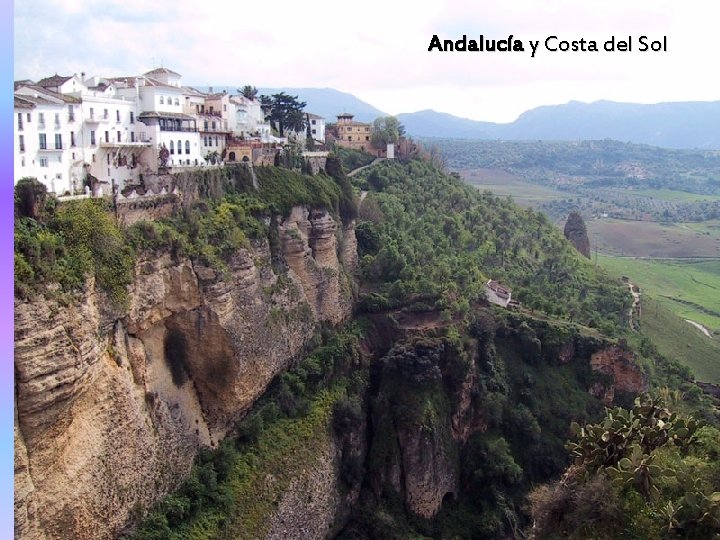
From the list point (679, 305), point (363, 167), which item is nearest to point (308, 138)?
point (363, 167)

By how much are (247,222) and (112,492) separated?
Result: 16762 millimetres

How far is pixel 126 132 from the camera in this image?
135 ft

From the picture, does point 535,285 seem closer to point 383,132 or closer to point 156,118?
point 383,132

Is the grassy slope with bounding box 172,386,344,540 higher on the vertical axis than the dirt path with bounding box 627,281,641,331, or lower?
lower

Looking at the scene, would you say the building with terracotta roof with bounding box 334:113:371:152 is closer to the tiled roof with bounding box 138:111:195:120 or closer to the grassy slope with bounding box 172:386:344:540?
the tiled roof with bounding box 138:111:195:120

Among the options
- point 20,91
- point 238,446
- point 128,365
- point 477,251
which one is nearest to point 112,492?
point 128,365

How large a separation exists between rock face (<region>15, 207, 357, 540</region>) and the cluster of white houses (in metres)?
6.41

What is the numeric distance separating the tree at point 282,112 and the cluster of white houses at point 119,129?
34.2ft

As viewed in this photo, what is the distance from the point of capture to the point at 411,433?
43188 millimetres

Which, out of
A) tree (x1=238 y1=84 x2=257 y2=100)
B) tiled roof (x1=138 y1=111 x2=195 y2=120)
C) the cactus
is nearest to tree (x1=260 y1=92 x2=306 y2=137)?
tree (x1=238 y1=84 x2=257 y2=100)

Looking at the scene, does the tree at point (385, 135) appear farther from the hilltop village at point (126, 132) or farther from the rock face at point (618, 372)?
the rock face at point (618, 372)

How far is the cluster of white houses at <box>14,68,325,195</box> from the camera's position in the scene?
33.0 m

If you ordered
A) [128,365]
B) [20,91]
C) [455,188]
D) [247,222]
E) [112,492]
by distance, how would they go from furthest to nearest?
[455,188], [247,222], [20,91], [128,365], [112,492]

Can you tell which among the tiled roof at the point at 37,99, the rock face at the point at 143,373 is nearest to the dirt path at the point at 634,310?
the rock face at the point at 143,373
